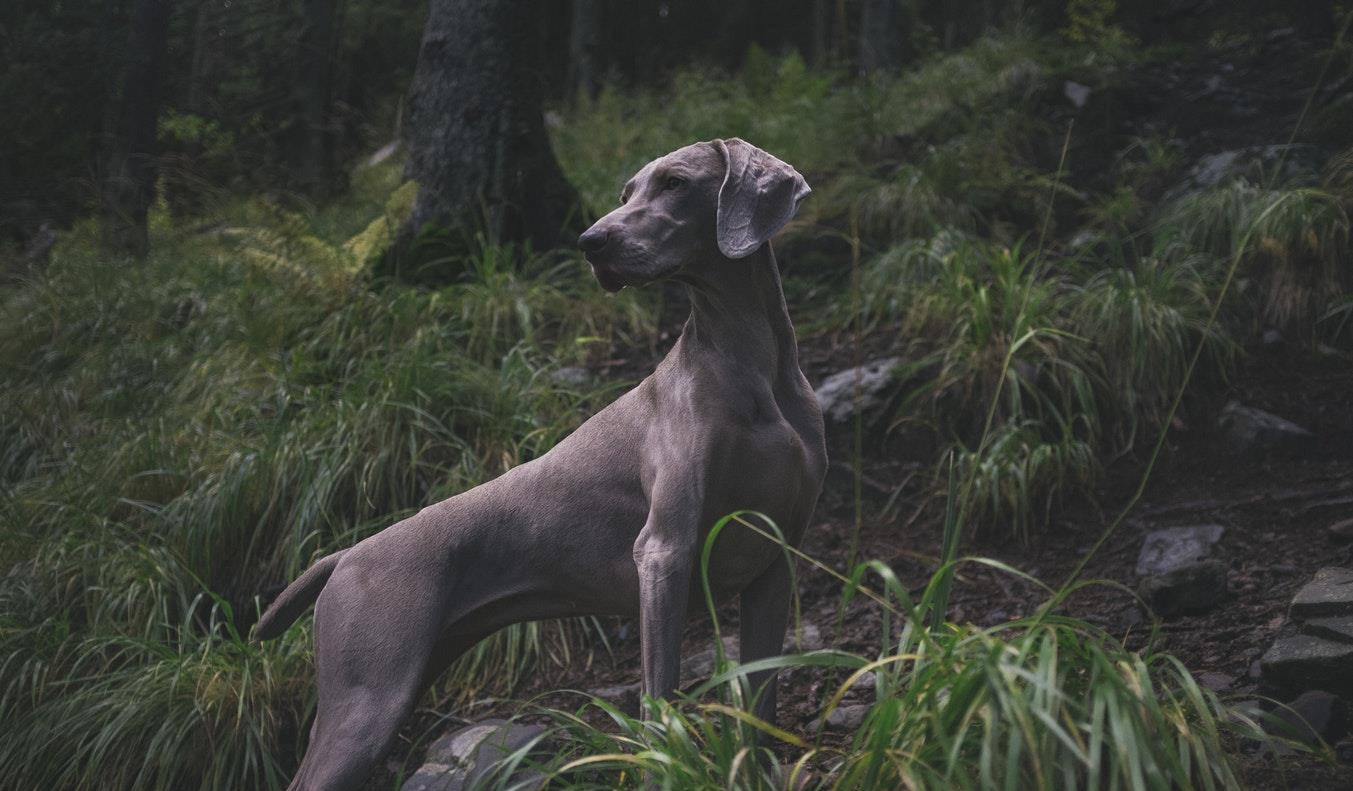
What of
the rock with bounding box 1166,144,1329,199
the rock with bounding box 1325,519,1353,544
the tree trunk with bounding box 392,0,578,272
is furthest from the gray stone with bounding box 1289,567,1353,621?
the tree trunk with bounding box 392,0,578,272

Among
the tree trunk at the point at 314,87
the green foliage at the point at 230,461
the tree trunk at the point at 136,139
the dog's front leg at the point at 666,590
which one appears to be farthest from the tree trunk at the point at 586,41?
the dog's front leg at the point at 666,590

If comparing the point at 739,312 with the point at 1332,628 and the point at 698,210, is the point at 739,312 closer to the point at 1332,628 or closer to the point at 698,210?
the point at 698,210

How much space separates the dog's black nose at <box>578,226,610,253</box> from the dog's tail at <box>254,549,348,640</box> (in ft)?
3.46

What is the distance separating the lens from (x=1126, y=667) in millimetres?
1969

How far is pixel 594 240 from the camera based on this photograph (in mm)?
2246

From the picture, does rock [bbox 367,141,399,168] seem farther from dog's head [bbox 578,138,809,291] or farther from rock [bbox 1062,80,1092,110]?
dog's head [bbox 578,138,809,291]

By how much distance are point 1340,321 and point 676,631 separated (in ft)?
12.9

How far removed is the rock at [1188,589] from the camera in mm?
3447

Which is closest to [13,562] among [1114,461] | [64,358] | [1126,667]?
[64,358]

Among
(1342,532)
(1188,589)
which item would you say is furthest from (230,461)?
(1342,532)

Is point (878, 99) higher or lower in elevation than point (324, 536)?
higher

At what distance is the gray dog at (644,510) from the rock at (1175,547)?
1.92 metres

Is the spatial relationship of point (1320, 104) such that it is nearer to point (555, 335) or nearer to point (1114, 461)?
point (1114, 461)

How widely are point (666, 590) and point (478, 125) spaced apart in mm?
4326
